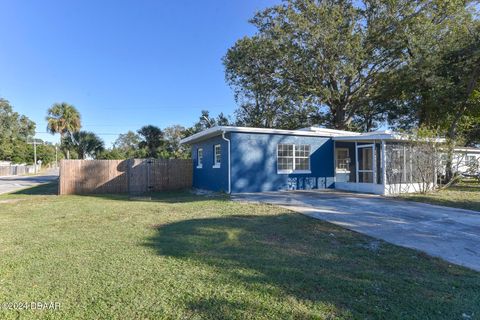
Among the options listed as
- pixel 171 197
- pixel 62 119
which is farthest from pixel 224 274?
pixel 62 119

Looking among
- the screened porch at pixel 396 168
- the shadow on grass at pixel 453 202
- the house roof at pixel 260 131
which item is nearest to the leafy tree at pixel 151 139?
the house roof at pixel 260 131

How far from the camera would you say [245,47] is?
21.8 meters

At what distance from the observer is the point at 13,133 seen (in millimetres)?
50062

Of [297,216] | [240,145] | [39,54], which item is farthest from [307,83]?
[39,54]

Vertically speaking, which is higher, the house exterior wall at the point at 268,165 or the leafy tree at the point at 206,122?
the leafy tree at the point at 206,122

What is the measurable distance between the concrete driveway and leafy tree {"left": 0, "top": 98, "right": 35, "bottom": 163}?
5115cm

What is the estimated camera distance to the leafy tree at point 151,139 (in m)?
30.5

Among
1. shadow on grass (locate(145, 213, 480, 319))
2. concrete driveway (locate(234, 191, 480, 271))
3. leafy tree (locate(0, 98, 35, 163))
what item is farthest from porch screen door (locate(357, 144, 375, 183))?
leafy tree (locate(0, 98, 35, 163))

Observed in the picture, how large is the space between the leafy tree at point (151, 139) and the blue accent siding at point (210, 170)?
44.4ft

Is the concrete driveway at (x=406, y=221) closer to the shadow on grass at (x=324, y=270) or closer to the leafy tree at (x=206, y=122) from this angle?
the shadow on grass at (x=324, y=270)

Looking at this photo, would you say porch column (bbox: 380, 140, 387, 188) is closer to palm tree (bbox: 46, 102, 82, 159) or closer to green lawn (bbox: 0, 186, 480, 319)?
green lawn (bbox: 0, 186, 480, 319)

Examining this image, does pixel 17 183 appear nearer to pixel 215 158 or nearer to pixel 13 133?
pixel 215 158

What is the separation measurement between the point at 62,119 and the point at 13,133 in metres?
19.8

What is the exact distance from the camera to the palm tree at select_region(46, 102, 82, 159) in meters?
37.2
